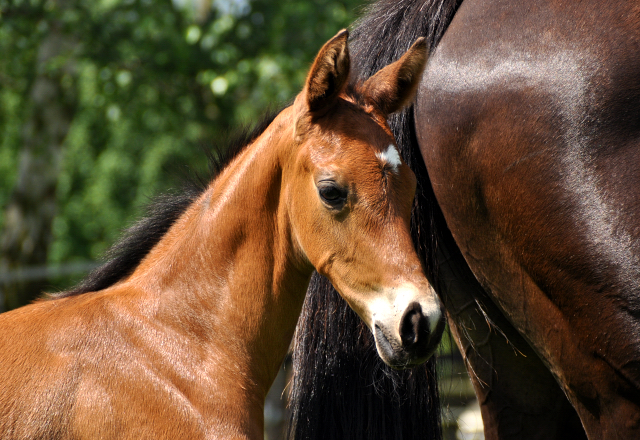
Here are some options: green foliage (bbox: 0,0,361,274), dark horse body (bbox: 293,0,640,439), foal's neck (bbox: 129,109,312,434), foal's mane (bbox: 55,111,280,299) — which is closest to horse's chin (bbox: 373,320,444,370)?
dark horse body (bbox: 293,0,640,439)

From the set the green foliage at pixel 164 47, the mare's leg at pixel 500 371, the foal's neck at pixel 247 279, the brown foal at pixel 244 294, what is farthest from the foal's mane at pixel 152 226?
the green foliage at pixel 164 47

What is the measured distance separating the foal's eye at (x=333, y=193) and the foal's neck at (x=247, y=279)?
0.81 ft

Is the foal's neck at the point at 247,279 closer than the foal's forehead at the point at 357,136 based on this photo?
No

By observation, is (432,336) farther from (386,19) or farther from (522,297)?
(386,19)

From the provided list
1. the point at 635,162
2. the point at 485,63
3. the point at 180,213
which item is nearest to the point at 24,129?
the point at 180,213

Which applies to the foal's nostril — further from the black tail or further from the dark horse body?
the black tail

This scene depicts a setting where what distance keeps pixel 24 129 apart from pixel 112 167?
6.77 m

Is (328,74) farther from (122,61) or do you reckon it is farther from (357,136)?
(122,61)

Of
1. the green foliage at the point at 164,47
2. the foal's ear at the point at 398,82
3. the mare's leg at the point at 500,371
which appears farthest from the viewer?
the green foliage at the point at 164,47

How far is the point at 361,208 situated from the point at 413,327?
1.48 feet

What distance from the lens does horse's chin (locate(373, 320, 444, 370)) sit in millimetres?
2061

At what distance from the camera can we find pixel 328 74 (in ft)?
7.64

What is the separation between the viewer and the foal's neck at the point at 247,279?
98.0 inches

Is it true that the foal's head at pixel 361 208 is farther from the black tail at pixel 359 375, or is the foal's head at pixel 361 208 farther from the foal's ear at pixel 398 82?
the black tail at pixel 359 375
